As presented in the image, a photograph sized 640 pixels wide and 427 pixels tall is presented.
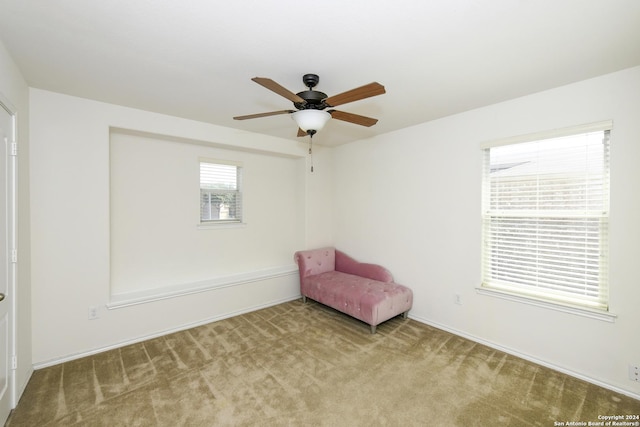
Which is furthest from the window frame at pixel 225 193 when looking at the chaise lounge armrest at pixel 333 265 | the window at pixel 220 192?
the chaise lounge armrest at pixel 333 265

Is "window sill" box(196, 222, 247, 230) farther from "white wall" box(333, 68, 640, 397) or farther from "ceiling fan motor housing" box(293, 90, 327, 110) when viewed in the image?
"ceiling fan motor housing" box(293, 90, 327, 110)

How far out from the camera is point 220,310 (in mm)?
3748

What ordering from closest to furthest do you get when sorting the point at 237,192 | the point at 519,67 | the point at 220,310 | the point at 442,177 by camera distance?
1. the point at 519,67
2. the point at 442,177
3. the point at 220,310
4. the point at 237,192

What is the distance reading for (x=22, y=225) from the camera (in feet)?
7.44

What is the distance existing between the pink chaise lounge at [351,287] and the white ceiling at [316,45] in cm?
225

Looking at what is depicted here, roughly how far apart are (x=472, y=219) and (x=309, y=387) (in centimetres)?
238

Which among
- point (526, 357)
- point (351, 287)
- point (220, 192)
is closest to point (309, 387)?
point (351, 287)

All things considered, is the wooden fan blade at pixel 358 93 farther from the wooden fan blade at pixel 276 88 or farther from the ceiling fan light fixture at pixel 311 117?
the wooden fan blade at pixel 276 88

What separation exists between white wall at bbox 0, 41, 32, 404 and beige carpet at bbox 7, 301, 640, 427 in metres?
0.26

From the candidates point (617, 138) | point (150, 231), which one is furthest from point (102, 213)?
point (617, 138)

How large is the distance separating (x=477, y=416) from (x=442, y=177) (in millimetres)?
2352

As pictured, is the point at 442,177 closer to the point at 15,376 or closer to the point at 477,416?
the point at 477,416

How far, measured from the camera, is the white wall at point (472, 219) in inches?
87.4

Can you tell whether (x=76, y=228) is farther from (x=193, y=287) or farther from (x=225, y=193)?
(x=225, y=193)
